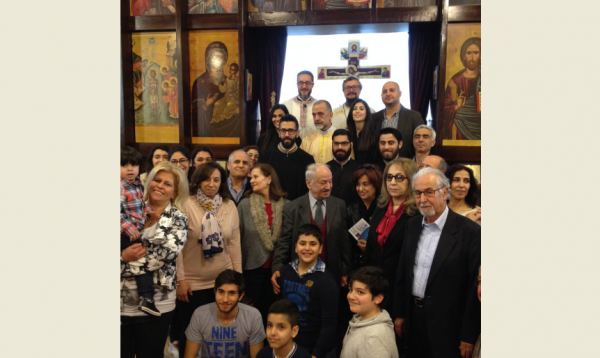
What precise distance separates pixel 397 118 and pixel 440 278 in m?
3.16

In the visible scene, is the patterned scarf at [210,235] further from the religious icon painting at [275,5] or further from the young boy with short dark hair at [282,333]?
the religious icon painting at [275,5]

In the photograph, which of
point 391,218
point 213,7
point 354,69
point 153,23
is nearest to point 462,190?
point 391,218

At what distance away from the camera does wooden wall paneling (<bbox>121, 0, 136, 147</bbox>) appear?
25.1 ft

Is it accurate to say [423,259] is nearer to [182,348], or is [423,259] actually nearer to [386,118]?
[182,348]

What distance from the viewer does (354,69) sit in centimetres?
764

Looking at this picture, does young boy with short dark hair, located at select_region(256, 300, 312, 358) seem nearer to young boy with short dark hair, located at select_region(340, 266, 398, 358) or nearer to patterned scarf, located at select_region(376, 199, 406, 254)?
young boy with short dark hair, located at select_region(340, 266, 398, 358)

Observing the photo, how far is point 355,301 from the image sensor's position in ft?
8.95

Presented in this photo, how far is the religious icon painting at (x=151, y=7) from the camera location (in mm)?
7820

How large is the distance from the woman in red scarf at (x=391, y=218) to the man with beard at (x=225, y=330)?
94cm

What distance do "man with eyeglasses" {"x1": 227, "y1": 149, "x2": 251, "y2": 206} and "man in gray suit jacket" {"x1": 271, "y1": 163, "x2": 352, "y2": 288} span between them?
1.94 feet

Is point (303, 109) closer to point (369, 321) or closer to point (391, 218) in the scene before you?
point (391, 218)

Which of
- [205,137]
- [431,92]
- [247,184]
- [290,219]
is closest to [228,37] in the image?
[205,137]

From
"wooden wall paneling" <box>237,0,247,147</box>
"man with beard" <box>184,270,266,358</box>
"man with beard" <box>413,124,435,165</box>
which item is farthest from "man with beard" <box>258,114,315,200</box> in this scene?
"wooden wall paneling" <box>237,0,247,147</box>

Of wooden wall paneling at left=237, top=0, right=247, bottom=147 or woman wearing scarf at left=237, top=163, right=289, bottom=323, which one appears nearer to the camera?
woman wearing scarf at left=237, top=163, right=289, bottom=323
